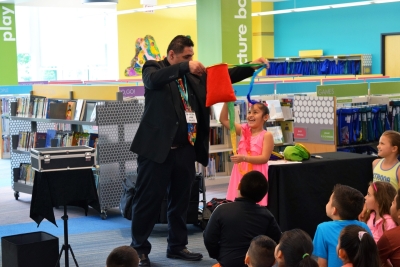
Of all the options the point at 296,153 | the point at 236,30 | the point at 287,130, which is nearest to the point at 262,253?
the point at 296,153

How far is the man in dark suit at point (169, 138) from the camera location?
15.8ft

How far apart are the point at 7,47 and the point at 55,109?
986 centimetres

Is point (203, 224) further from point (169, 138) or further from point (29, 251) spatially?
point (29, 251)

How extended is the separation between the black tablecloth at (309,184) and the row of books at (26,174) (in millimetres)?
4227

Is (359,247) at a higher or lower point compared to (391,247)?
higher

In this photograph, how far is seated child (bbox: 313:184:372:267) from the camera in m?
3.62

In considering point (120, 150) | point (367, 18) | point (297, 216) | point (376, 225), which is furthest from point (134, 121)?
point (367, 18)

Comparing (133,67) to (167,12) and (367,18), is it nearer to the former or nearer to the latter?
(167,12)

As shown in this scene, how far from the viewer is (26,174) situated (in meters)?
8.51

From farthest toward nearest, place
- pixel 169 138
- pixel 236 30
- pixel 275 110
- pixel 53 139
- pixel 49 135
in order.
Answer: pixel 236 30 < pixel 275 110 < pixel 49 135 < pixel 53 139 < pixel 169 138

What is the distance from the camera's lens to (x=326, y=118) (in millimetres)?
7164

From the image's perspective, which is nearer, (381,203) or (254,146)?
(381,203)

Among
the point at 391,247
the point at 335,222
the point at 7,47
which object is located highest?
the point at 7,47

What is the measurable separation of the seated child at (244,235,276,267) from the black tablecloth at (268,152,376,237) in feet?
6.45
